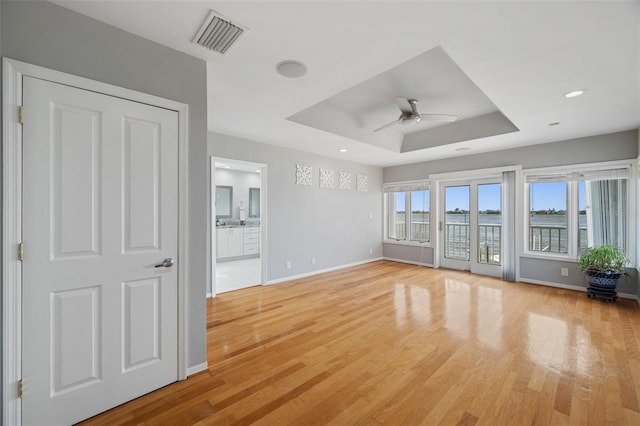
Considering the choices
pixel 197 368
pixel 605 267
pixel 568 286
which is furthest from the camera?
pixel 568 286

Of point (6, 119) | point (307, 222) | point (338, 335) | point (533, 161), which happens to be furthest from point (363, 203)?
point (6, 119)

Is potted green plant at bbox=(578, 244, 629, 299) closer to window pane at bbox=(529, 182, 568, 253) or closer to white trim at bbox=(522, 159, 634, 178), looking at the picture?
window pane at bbox=(529, 182, 568, 253)

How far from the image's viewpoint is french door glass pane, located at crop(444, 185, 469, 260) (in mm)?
5703

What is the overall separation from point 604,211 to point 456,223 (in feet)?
7.45

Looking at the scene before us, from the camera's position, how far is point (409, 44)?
6.28ft

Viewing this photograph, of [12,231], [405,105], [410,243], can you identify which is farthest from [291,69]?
[410,243]

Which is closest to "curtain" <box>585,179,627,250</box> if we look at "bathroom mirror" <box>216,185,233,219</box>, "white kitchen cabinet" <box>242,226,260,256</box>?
"white kitchen cabinet" <box>242,226,260,256</box>

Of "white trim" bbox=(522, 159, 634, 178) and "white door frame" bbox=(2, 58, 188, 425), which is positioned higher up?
"white trim" bbox=(522, 159, 634, 178)

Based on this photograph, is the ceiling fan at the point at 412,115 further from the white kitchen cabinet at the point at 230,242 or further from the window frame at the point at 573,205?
the white kitchen cabinet at the point at 230,242

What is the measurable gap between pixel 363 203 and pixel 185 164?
16.4 ft

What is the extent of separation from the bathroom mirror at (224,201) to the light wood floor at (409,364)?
389 cm

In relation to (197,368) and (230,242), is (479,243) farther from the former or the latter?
(230,242)

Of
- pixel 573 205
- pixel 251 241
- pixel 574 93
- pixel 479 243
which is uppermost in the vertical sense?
pixel 574 93

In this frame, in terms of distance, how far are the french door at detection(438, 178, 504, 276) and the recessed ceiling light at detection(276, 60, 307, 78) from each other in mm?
4718
